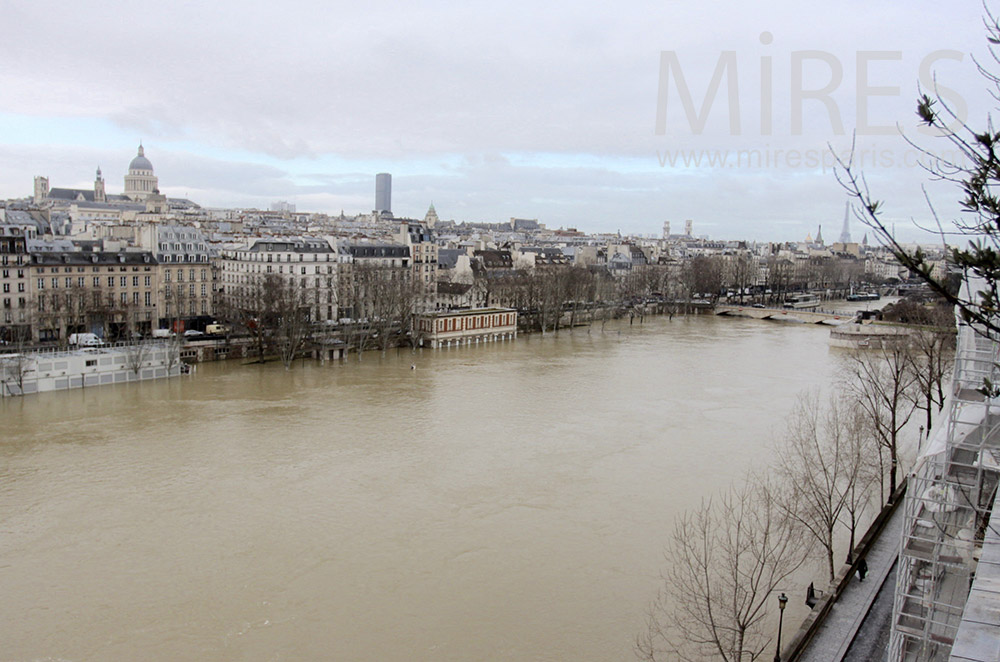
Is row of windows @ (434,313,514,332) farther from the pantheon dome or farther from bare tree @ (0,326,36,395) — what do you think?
the pantheon dome

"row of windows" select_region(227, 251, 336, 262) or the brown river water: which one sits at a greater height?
"row of windows" select_region(227, 251, 336, 262)

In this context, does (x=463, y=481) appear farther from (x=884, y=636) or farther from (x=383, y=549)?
(x=884, y=636)

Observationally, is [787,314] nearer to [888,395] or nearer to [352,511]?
[888,395]

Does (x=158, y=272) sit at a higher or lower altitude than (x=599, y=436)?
higher

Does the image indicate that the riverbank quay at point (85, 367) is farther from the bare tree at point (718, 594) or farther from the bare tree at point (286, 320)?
the bare tree at point (718, 594)

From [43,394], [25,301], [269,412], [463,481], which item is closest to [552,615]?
[463,481]

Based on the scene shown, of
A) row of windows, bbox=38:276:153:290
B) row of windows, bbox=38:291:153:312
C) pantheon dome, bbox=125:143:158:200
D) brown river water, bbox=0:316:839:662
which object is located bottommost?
brown river water, bbox=0:316:839:662

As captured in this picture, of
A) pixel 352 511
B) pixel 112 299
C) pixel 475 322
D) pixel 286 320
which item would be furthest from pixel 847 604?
pixel 112 299

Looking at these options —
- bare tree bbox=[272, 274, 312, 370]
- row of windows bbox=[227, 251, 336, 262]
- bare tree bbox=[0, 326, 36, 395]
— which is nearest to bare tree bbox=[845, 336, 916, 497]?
bare tree bbox=[272, 274, 312, 370]
